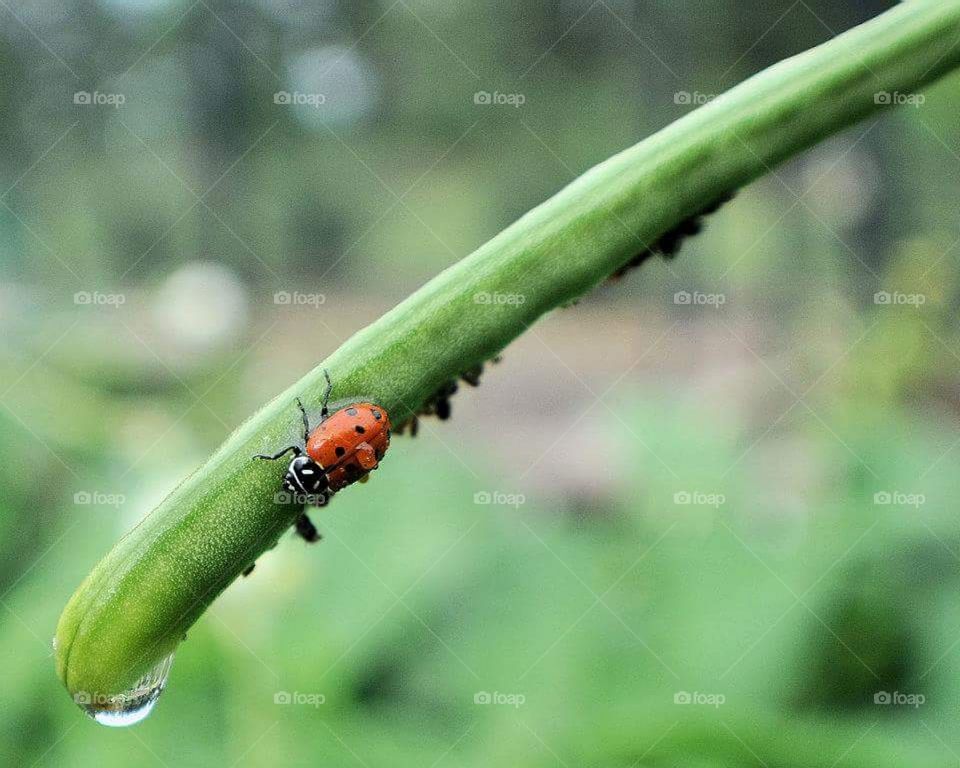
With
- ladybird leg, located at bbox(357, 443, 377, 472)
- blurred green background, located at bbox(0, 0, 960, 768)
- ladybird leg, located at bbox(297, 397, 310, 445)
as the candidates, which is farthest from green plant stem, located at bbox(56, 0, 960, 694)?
blurred green background, located at bbox(0, 0, 960, 768)

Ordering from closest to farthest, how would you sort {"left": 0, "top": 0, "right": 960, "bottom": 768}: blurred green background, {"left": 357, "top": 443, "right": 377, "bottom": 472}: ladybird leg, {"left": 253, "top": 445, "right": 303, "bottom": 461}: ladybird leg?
{"left": 253, "top": 445, "right": 303, "bottom": 461}: ladybird leg, {"left": 357, "top": 443, "right": 377, "bottom": 472}: ladybird leg, {"left": 0, "top": 0, "right": 960, "bottom": 768}: blurred green background

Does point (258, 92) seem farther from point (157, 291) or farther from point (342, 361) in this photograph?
point (342, 361)

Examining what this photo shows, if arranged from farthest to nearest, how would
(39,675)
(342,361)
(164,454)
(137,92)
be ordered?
1. (137,92)
2. (164,454)
3. (39,675)
4. (342,361)

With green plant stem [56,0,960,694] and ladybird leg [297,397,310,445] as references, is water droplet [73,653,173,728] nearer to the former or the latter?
green plant stem [56,0,960,694]

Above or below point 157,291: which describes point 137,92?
above

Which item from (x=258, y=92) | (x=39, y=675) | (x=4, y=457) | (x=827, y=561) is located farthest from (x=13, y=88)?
(x=827, y=561)

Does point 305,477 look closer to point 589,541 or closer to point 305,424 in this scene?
point 305,424

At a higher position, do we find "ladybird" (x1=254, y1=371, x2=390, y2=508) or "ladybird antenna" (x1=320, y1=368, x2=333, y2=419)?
"ladybird antenna" (x1=320, y1=368, x2=333, y2=419)

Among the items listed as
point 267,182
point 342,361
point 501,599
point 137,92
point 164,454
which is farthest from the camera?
point 267,182
